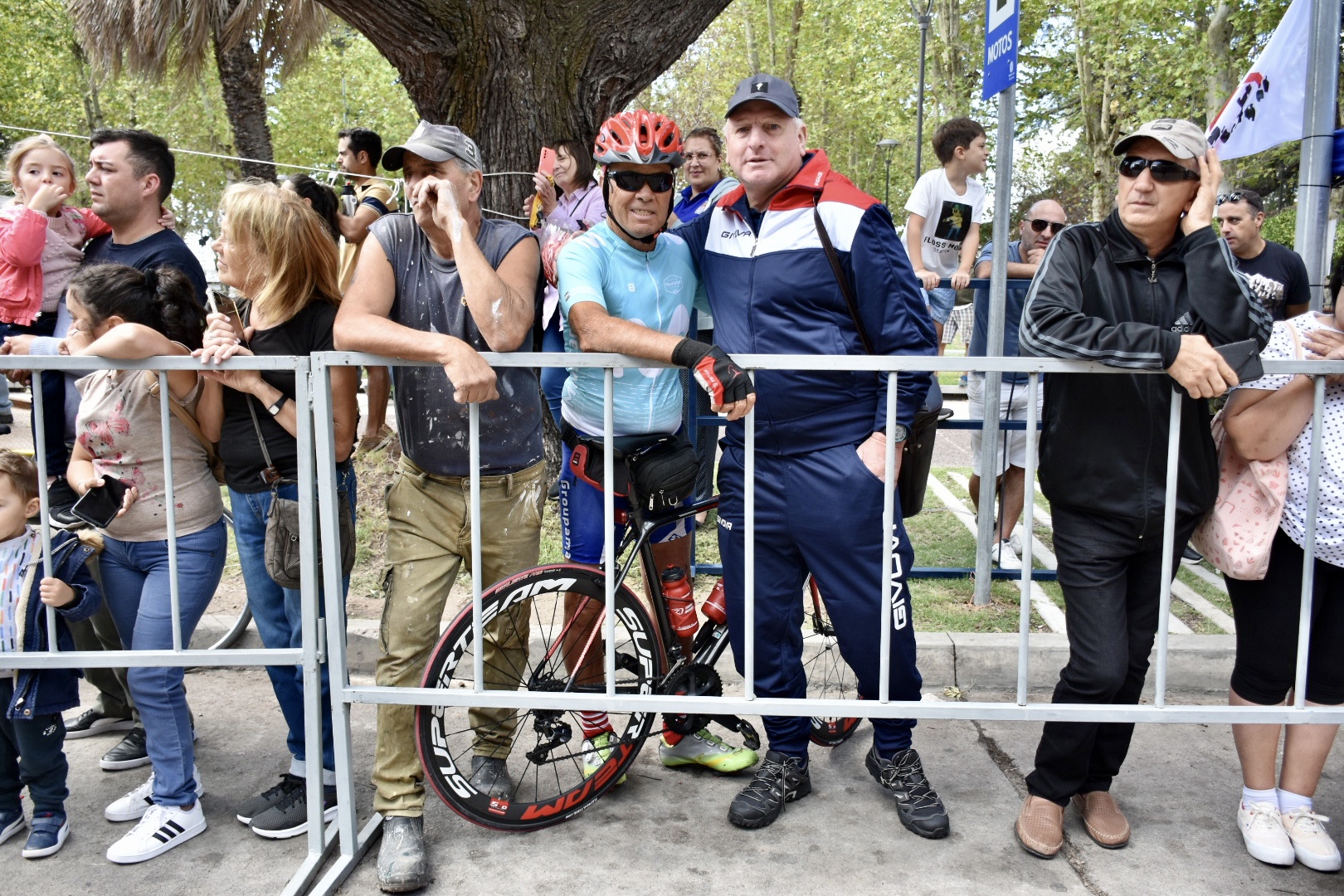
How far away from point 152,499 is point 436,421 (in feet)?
3.19

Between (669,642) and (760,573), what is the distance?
42 cm

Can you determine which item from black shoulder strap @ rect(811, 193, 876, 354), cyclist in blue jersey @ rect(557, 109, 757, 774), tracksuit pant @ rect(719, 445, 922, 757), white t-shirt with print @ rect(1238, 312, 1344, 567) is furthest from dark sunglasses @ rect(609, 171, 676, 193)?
white t-shirt with print @ rect(1238, 312, 1344, 567)

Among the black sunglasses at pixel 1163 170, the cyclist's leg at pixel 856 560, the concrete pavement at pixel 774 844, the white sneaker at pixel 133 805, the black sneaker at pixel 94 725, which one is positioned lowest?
the concrete pavement at pixel 774 844

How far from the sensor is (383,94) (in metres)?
29.3

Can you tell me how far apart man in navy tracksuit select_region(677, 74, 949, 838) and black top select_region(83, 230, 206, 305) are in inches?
76.0

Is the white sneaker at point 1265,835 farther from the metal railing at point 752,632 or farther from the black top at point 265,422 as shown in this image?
the black top at point 265,422

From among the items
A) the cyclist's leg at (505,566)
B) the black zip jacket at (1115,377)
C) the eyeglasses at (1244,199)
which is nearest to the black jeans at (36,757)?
the cyclist's leg at (505,566)

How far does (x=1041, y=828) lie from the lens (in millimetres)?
3193

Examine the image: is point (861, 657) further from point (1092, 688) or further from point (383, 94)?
point (383, 94)

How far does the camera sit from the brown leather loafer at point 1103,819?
322cm

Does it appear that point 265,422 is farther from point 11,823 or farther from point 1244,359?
point 1244,359

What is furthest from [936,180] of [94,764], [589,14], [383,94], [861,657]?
[383,94]

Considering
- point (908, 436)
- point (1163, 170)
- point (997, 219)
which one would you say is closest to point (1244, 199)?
point (997, 219)

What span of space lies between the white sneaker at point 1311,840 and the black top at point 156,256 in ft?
12.9
